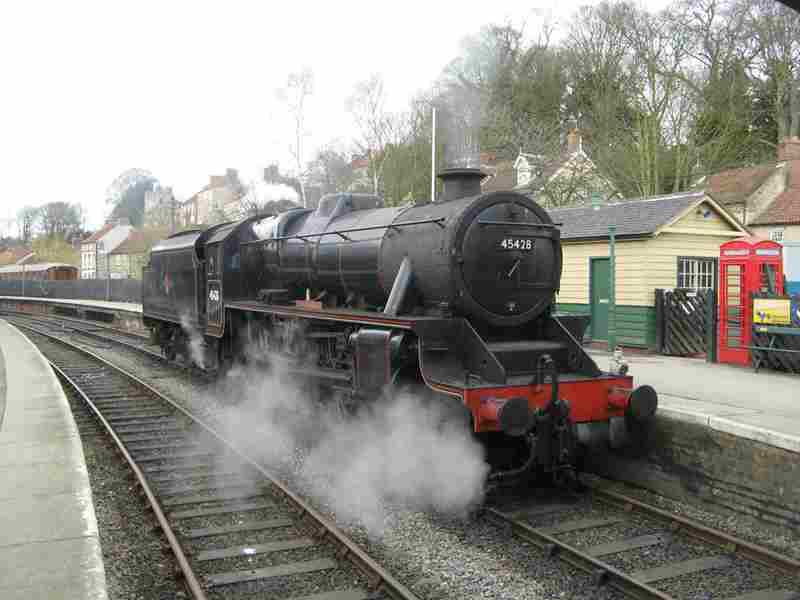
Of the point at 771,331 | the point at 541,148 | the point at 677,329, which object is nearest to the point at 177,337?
the point at 677,329

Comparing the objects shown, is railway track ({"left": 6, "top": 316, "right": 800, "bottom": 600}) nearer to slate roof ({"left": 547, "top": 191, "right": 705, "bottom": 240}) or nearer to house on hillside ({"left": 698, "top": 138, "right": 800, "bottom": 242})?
slate roof ({"left": 547, "top": 191, "right": 705, "bottom": 240})

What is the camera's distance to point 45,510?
564 centimetres

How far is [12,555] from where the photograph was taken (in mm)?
4719

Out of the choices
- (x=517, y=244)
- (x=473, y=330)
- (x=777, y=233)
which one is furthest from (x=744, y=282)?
(x=777, y=233)

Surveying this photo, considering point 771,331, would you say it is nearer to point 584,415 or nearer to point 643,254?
point 643,254

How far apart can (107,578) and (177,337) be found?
33.7 ft

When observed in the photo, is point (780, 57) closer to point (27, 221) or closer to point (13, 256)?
point (13, 256)

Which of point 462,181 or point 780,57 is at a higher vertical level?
point 780,57

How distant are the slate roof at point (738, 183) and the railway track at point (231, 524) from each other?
25.1 metres

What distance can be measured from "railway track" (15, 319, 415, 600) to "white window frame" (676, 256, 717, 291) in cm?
967

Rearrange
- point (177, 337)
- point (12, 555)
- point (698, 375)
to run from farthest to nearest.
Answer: point (177, 337) < point (698, 375) < point (12, 555)

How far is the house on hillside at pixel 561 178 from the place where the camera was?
22.2m

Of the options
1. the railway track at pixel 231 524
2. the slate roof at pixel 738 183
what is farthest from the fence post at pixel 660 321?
the slate roof at pixel 738 183

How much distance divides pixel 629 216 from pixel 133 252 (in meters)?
59.7
